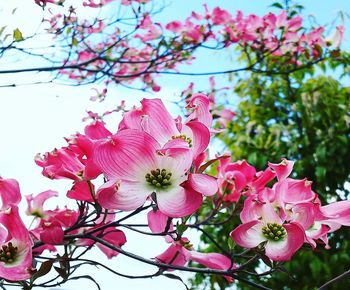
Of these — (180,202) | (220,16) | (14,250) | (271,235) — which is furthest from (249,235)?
(220,16)

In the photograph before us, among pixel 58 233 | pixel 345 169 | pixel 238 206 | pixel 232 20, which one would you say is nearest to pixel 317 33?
pixel 232 20

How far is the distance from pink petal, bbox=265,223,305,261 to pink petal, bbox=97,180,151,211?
16 centimetres

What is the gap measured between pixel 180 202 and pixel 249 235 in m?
0.13

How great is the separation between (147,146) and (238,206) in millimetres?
261

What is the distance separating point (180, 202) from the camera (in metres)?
0.63

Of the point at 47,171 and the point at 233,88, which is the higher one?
the point at 47,171

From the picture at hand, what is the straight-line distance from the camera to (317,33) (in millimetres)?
3111

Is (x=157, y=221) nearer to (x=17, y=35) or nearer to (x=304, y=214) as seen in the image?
(x=304, y=214)

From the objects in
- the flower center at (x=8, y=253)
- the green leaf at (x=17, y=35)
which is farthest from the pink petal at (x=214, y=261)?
the green leaf at (x=17, y=35)

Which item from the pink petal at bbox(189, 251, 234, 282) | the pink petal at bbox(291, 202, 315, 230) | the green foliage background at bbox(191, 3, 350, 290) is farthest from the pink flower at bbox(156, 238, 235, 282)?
the green foliage background at bbox(191, 3, 350, 290)

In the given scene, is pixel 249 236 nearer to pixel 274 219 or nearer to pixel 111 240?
pixel 274 219

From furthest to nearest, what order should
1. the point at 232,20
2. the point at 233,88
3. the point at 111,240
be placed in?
the point at 233,88, the point at 232,20, the point at 111,240

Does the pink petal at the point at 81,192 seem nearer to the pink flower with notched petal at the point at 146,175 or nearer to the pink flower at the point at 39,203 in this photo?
the pink flower with notched petal at the point at 146,175

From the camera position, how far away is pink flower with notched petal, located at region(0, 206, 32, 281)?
0.68 meters
